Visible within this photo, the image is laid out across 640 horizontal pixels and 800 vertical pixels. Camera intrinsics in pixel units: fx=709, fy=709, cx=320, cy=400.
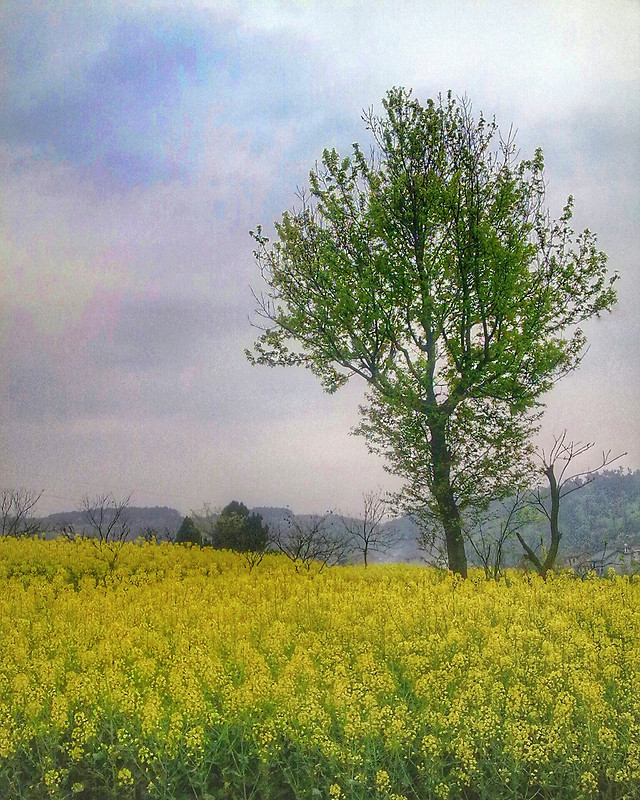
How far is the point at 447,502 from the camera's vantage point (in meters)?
13.1

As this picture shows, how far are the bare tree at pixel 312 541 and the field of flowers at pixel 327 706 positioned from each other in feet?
25.0

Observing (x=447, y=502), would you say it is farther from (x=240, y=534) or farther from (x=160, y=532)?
(x=160, y=532)

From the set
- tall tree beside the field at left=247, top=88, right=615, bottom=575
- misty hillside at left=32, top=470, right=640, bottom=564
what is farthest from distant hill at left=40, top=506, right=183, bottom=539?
tall tree beside the field at left=247, top=88, right=615, bottom=575

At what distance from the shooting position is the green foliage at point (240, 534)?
16.8 metres

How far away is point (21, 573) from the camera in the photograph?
11.8 meters

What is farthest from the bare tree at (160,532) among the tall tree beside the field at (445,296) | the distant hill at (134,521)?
the tall tree beside the field at (445,296)

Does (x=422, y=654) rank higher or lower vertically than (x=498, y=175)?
lower

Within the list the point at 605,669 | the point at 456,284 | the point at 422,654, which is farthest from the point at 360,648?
Result: the point at 456,284

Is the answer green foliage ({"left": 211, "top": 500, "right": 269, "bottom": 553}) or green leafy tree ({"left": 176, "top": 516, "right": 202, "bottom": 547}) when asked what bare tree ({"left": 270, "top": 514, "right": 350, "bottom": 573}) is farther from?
green leafy tree ({"left": 176, "top": 516, "right": 202, "bottom": 547})

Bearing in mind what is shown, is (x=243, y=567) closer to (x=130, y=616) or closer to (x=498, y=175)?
(x=130, y=616)

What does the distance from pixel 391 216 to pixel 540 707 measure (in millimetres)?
10148

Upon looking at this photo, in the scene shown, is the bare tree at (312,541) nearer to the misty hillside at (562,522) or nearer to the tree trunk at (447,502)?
the misty hillside at (562,522)

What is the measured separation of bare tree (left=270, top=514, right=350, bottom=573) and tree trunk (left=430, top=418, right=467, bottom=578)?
2.69 m

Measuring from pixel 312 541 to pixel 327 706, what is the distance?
1003 centimetres
